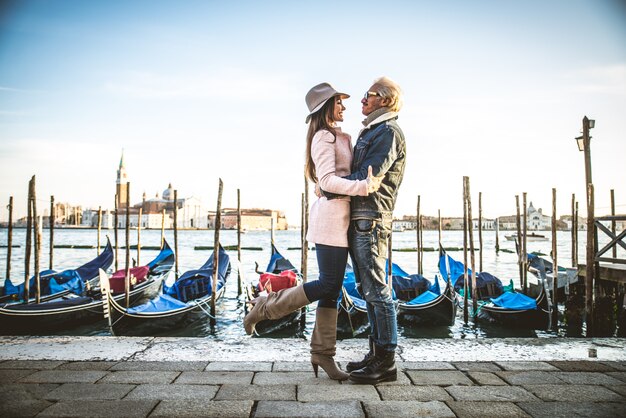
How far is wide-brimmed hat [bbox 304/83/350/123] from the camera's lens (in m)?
1.97

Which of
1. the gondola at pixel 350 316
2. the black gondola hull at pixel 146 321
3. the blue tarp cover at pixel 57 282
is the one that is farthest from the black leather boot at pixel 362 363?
the blue tarp cover at pixel 57 282

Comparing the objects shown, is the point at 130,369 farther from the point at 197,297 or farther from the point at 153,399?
the point at 197,297

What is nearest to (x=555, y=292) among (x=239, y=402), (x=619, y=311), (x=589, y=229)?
(x=619, y=311)

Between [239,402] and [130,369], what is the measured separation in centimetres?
70

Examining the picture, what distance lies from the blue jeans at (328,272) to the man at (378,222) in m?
0.08

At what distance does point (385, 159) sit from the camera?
74.0 inches

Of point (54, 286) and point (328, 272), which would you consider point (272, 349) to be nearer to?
point (328, 272)

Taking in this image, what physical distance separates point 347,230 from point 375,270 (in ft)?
0.68

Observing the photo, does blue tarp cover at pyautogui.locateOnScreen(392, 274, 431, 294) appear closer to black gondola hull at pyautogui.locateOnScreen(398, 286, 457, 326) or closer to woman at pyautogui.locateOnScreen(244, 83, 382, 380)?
black gondola hull at pyautogui.locateOnScreen(398, 286, 457, 326)

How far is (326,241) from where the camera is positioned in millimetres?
1895

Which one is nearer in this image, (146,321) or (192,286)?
(146,321)

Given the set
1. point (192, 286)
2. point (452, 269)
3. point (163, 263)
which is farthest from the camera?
point (163, 263)

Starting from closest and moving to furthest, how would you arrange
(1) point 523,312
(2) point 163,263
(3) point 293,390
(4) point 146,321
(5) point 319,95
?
(3) point 293,390
(5) point 319,95
(4) point 146,321
(1) point 523,312
(2) point 163,263

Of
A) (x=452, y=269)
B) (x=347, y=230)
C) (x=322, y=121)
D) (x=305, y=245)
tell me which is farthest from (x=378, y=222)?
(x=452, y=269)
